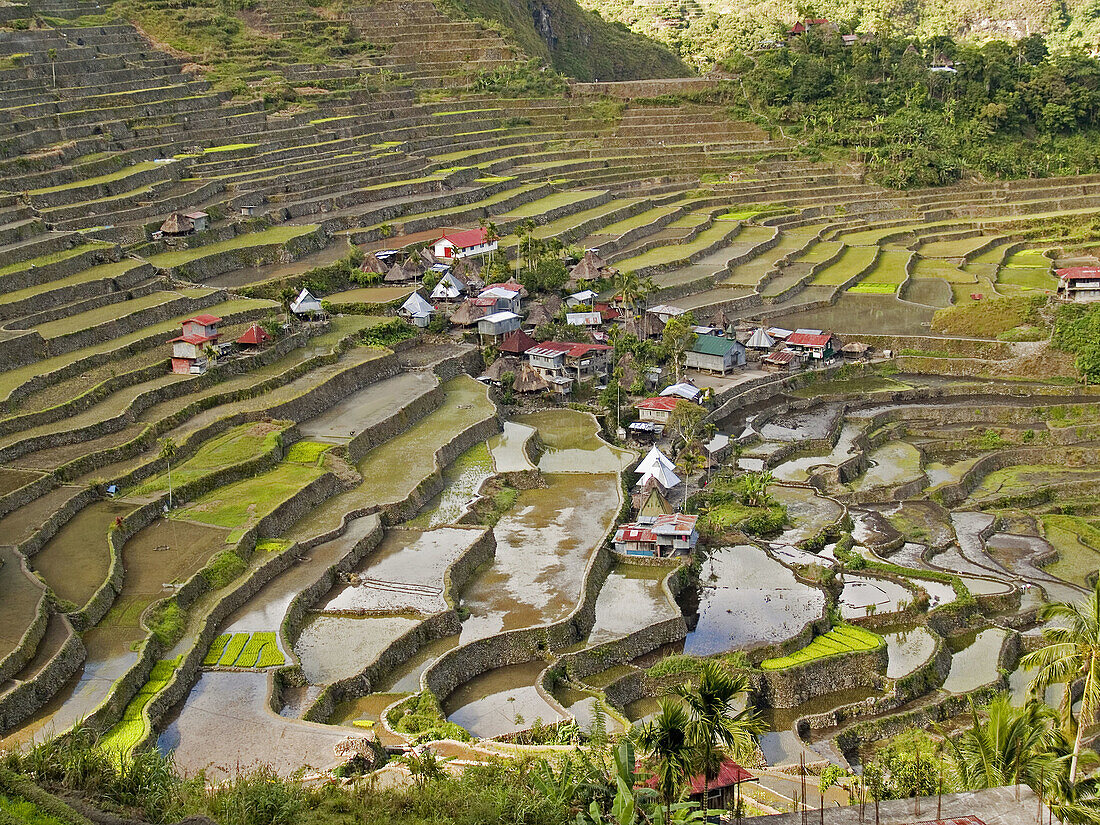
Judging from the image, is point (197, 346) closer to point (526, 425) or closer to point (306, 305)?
point (306, 305)

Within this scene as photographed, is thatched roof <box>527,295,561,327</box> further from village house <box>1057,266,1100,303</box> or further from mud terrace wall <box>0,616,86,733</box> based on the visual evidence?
mud terrace wall <box>0,616,86,733</box>

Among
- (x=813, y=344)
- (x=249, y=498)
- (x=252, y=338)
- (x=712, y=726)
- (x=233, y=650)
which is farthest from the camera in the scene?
(x=813, y=344)

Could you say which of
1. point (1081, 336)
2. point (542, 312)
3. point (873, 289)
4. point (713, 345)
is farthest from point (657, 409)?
point (873, 289)

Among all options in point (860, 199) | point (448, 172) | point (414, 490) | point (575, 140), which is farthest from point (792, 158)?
point (414, 490)

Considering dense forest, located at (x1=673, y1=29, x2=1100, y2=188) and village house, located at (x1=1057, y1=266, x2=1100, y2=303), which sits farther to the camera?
dense forest, located at (x1=673, y1=29, x2=1100, y2=188)

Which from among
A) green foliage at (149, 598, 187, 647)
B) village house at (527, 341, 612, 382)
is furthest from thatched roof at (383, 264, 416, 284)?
green foliage at (149, 598, 187, 647)

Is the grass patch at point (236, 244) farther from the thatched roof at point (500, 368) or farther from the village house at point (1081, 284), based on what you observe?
the village house at point (1081, 284)
